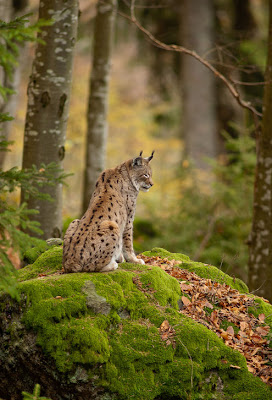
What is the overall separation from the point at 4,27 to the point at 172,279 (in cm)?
333

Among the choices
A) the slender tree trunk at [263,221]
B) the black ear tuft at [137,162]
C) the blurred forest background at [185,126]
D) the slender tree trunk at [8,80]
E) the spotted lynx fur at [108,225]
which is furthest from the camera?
the blurred forest background at [185,126]

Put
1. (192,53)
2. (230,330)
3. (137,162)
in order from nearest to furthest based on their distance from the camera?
1. (230,330)
2. (137,162)
3. (192,53)

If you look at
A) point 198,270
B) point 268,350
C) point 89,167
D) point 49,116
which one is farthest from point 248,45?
point 268,350

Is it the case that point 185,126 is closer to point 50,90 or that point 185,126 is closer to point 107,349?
point 50,90

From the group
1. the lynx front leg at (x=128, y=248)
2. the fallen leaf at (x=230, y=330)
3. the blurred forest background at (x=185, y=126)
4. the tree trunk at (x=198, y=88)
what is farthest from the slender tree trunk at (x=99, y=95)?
the tree trunk at (x=198, y=88)

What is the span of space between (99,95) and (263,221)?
15.6ft

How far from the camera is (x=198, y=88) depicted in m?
18.8

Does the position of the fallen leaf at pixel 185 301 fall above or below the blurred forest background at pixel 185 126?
below

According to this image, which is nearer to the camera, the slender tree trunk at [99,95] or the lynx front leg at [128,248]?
the lynx front leg at [128,248]

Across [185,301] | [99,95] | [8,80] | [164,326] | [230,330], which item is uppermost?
[8,80]

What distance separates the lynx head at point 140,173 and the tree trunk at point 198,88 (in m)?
12.1

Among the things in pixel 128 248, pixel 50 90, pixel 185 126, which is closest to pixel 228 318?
pixel 128 248

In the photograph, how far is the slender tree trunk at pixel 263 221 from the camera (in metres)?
7.82

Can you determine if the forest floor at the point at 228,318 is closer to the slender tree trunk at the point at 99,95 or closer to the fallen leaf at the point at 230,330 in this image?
the fallen leaf at the point at 230,330
